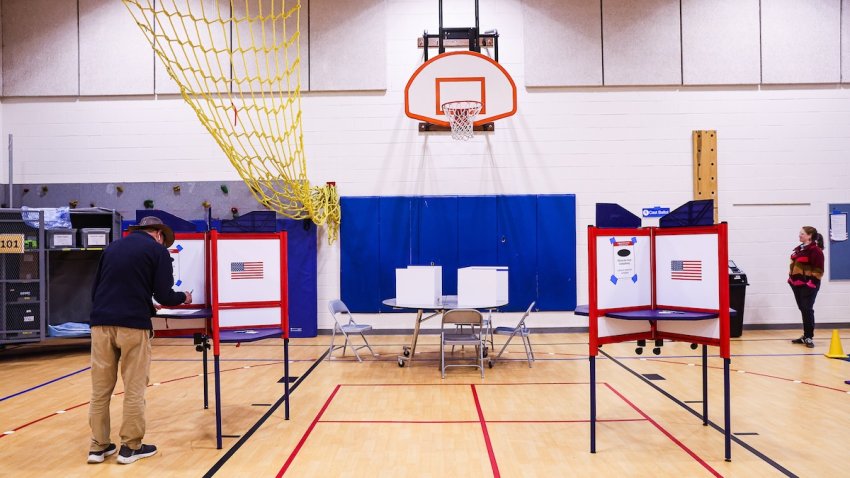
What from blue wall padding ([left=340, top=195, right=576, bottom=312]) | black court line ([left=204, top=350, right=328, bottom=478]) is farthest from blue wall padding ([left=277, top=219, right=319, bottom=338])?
black court line ([left=204, top=350, right=328, bottom=478])

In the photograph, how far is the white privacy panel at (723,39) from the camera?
966 cm

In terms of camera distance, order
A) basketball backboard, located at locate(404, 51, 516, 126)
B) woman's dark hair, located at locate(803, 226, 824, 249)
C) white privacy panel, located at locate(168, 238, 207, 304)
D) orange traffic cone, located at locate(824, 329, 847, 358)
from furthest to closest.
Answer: basketball backboard, located at locate(404, 51, 516, 126) → woman's dark hair, located at locate(803, 226, 824, 249) → orange traffic cone, located at locate(824, 329, 847, 358) → white privacy panel, located at locate(168, 238, 207, 304)

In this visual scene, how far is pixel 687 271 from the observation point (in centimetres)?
406

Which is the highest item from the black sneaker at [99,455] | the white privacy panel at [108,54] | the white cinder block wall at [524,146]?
the white privacy panel at [108,54]

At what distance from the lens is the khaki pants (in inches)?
149

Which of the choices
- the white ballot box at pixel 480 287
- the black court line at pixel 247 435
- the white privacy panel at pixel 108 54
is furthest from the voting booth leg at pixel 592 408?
the white privacy panel at pixel 108 54

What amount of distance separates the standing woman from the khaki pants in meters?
8.45

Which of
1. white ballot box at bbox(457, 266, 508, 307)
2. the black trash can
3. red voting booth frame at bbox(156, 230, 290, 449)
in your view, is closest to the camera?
red voting booth frame at bbox(156, 230, 290, 449)

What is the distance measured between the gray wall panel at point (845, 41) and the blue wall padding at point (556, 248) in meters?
5.24

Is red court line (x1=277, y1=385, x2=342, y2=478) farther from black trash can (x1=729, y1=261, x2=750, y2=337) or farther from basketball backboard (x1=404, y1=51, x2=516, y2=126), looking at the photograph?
black trash can (x1=729, y1=261, x2=750, y2=337)

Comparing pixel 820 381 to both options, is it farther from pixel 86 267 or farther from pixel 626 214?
pixel 86 267

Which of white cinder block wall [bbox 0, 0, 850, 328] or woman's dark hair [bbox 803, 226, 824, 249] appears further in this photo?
white cinder block wall [bbox 0, 0, 850, 328]

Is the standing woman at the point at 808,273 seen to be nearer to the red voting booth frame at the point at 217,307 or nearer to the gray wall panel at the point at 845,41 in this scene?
the gray wall panel at the point at 845,41

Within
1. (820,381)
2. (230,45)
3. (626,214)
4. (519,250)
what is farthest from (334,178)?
(820,381)
